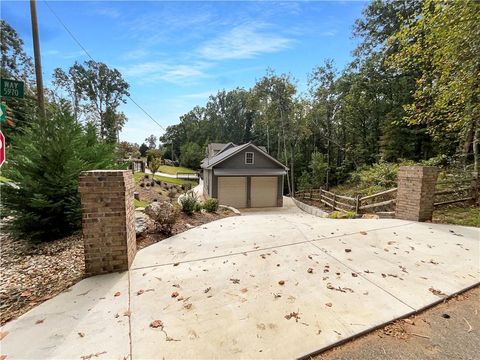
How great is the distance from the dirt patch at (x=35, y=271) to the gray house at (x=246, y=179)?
37.5 feet

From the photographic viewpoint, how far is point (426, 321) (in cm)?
229

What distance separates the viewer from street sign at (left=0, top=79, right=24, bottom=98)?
3488 mm

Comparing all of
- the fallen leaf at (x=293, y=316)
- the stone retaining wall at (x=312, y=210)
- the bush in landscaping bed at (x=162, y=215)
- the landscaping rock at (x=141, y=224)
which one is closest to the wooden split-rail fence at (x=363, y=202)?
the stone retaining wall at (x=312, y=210)

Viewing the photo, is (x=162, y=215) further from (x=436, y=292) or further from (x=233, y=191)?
(x=233, y=191)

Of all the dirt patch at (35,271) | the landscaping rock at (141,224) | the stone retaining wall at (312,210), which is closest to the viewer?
the dirt patch at (35,271)

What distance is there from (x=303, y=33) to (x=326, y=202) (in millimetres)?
9660

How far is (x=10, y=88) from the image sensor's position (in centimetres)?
352

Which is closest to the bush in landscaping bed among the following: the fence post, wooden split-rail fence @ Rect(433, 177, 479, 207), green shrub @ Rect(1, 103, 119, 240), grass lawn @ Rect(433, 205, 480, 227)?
green shrub @ Rect(1, 103, 119, 240)

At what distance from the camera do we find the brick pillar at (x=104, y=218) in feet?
9.75

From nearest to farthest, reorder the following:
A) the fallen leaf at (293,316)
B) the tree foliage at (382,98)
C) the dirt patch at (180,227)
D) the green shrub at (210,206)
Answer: the fallen leaf at (293,316) < the dirt patch at (180,227) < the tree foliage at (382,98) < the green shrub at (210,206)

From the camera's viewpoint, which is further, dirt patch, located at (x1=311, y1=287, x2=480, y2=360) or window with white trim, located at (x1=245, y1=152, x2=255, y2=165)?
window with white trim, located at (x1=245, y1=152, x2=255, y2=165)

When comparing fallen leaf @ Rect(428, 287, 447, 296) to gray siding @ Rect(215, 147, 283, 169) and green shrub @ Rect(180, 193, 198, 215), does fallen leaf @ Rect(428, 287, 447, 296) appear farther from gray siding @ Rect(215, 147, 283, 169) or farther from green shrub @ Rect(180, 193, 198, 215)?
gray siding @ Rect(215, 147, 283, 169)

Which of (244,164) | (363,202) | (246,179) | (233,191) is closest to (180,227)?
(363,202)

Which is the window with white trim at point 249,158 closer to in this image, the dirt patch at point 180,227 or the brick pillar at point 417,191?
the dirt patch at point 180,227
